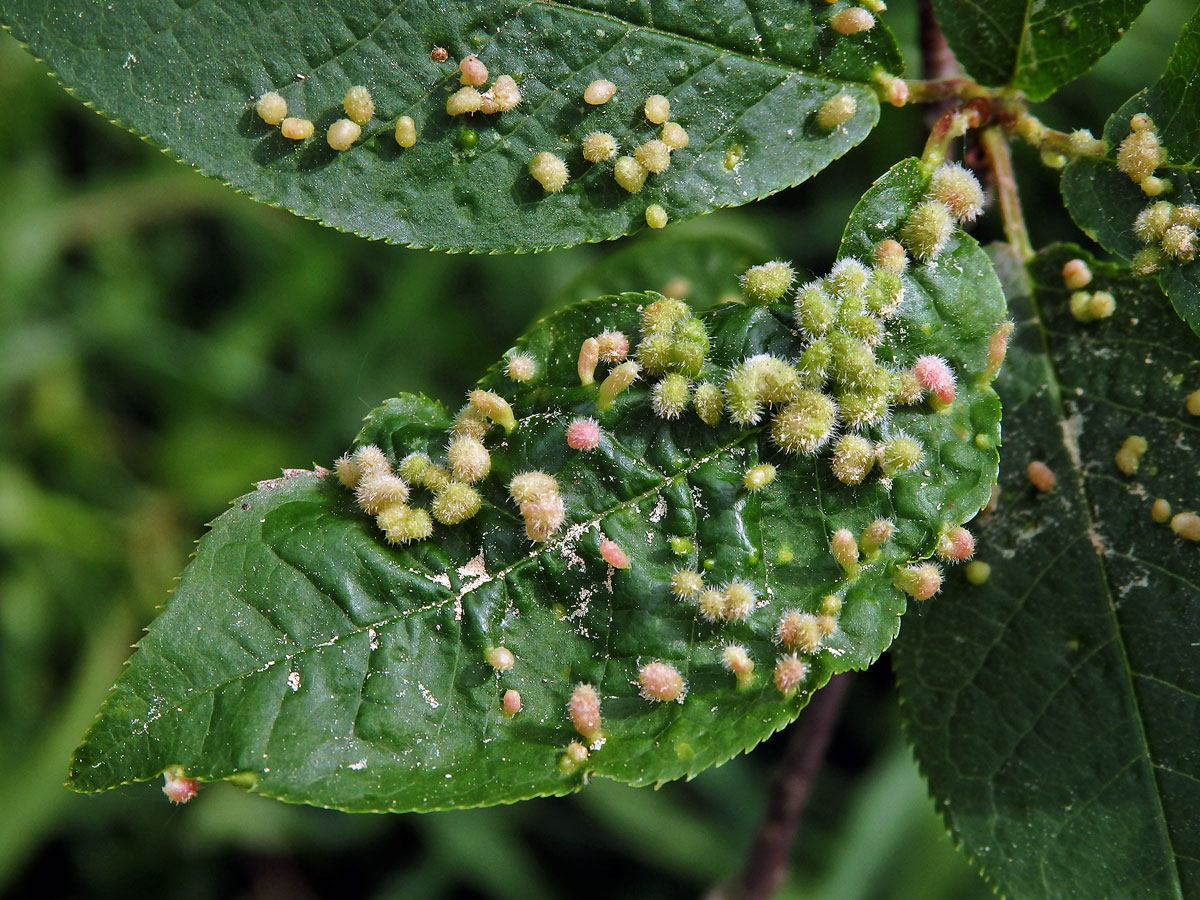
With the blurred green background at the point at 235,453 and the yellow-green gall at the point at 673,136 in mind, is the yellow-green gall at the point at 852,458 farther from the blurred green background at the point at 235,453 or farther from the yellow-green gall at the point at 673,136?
the blurred green background at the point at 235,453

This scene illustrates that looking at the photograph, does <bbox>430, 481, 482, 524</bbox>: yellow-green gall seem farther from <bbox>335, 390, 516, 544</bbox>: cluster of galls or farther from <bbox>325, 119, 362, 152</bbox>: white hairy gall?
<bbox>325, 119, 362, 152</bbox>: white hairy gall

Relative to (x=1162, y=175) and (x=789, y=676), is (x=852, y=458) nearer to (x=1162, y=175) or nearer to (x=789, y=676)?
(x=789, y=676)

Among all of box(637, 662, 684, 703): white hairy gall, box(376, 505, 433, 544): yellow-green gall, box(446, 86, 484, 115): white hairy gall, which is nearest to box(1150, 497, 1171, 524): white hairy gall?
box(637, 662, 684, 703): white hairy gall

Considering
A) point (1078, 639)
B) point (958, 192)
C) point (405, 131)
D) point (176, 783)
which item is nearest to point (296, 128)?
point (405, 131)

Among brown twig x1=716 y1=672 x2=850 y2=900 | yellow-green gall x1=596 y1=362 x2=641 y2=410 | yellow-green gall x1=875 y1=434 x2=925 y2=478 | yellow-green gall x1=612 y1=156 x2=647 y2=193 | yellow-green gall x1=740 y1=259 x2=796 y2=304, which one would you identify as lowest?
brown twig x1=716 y1=672 x2=850 y2=900

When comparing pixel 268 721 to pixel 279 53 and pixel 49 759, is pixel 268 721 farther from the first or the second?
pixel 49 759

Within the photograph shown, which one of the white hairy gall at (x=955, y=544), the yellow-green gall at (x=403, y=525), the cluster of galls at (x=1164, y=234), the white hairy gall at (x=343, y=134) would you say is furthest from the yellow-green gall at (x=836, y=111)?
the yellow-green gall at (x=403, y=525)

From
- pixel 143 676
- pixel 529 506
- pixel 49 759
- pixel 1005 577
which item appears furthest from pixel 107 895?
pixel 1005 577

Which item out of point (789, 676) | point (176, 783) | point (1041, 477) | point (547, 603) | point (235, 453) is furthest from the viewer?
point (235, 453)
